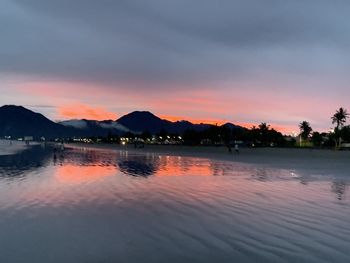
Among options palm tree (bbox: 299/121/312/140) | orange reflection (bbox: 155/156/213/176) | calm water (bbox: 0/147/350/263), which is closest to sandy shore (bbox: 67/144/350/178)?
orange reflection (bbox: 155/156/213/176)

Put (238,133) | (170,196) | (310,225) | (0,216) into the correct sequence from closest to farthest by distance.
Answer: (310,225) → (0,216) → (170,196) → (238,133)

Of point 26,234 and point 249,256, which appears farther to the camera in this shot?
point 26,234

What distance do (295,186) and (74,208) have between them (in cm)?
1267

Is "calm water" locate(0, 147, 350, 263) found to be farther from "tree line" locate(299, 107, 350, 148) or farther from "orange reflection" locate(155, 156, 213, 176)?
"tree line" locate(299, 107, 350, 148)

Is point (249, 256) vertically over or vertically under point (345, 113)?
under

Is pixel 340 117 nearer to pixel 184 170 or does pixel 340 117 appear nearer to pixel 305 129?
pixel 305 129

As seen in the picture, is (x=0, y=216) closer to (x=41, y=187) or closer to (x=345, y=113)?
(x=41, y=187)

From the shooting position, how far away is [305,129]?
176500 millimetres

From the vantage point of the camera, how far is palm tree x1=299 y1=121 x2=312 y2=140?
174725 millimetres

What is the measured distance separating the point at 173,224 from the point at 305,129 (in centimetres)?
17172

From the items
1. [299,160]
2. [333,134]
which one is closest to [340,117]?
[333,134]

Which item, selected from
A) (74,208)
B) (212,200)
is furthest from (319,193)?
(74,208)

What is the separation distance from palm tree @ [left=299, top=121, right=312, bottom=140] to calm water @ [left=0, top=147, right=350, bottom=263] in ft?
520

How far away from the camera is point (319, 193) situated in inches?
805
